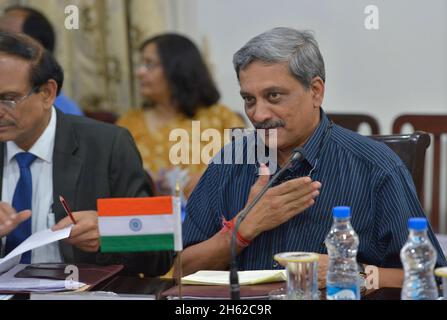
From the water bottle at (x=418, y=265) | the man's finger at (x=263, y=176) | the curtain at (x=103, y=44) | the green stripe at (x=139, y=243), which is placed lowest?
the water bottle at (x=418, y=265)

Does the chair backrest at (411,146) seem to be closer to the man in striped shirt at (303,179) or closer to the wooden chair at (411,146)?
the wooden chair at (411,146)

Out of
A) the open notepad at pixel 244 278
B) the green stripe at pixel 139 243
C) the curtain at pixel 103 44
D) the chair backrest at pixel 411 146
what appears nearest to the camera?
the green stripe at pixel 139 243

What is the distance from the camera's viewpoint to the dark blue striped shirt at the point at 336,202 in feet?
6.13

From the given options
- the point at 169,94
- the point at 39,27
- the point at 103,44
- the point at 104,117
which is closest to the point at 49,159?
the point at 104,117

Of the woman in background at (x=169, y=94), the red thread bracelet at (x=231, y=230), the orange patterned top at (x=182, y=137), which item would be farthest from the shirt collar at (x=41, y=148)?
the woman in background at (x=169, y=94)

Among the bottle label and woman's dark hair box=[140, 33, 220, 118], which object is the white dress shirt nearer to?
the bottle label

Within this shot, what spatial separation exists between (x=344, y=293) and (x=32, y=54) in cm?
119

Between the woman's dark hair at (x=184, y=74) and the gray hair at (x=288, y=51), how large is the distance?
162cm

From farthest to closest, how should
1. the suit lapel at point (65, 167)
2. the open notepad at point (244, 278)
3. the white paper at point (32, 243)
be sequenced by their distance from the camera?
the suit lapel at point (65, 167) → the white paper at point (32, 243) → the open notepad at point (244, 278)

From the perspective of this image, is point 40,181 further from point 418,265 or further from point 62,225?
point 418,265

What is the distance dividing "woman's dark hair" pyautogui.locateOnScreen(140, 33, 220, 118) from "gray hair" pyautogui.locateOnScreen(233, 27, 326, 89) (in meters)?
1.62

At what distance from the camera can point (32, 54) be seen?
88.2 inches

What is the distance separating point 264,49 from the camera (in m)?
1.91

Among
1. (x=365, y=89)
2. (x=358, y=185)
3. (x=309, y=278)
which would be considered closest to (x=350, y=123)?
(x=365, y=89)
